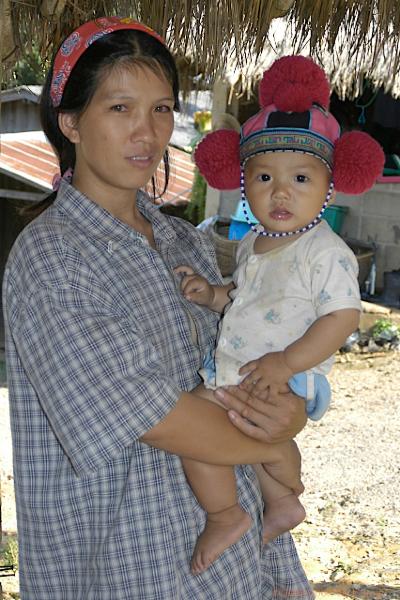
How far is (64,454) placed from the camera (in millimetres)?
1688

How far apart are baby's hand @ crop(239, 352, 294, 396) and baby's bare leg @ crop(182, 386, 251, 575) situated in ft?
0.60

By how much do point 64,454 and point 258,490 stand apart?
0.51 m

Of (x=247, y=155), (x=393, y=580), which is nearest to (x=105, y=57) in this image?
(x=247, y=155)

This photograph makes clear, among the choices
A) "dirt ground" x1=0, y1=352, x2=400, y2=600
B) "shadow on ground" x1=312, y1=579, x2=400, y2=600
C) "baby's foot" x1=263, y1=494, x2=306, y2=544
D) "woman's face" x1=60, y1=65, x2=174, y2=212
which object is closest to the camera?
"woman's face" x1=60, y1=65, x2=174, y2=212

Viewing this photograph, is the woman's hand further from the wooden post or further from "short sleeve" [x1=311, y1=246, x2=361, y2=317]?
the wooden post

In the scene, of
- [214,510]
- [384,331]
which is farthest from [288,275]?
[384,331]

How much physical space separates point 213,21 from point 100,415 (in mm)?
1485

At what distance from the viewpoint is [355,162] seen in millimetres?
1858

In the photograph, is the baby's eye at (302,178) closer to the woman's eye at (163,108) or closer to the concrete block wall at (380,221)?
the woman's eye at (163,108)

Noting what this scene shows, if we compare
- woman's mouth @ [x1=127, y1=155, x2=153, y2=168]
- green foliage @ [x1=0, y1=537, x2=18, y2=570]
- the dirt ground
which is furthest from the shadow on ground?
woman's mouth @ [x1=127, y1=155, x2=153, y2=168]

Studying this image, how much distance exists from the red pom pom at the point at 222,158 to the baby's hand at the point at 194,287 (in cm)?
23

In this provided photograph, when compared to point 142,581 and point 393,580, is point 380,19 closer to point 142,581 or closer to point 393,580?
point 142,581

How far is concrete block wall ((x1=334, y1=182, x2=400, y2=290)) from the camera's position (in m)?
8.74

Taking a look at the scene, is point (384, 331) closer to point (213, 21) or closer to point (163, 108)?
point (213, 21)
